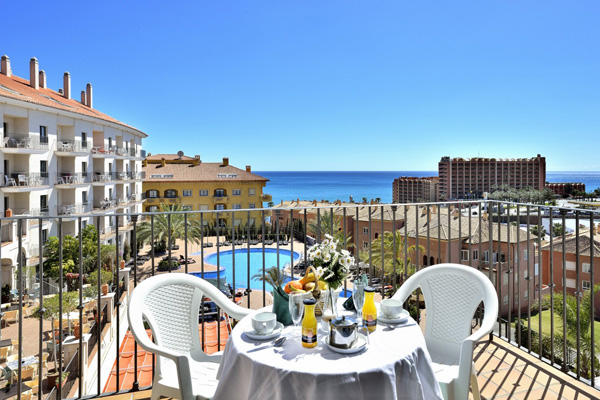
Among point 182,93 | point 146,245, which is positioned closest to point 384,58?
point 146,245

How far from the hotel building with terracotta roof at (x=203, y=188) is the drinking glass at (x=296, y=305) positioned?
40.6m

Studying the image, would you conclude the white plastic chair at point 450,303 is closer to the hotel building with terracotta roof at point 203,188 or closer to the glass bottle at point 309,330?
the glass bottle at point 309,330

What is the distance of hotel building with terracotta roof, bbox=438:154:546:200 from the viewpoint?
300 feet

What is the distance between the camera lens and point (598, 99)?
97.3 metres

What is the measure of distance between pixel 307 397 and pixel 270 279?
0.65 meters

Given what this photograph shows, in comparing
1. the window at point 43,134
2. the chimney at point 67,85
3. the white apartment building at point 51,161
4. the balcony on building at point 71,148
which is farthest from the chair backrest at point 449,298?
the chimney at point 67,85

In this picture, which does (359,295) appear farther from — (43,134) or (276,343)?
(43,134)

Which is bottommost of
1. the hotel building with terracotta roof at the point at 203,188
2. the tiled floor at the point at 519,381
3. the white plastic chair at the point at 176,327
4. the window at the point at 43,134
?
the tiled floor at the point at 519,381

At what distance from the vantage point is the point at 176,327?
2176mm

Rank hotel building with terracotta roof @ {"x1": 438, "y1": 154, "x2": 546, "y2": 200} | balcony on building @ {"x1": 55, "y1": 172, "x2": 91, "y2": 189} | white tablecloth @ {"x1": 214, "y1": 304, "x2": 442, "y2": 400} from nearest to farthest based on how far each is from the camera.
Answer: white tablecloth @ {"x1": 214, "y1": 304, "x2": 442, "y2": 400}
balcony on building @ {"x1": 55, "y1": 172, "x2": 91, "y2": 189}
hotel building with terracotta roof @ {"x1": 438, "y1": 154, "x2": 546, "y2": 200}

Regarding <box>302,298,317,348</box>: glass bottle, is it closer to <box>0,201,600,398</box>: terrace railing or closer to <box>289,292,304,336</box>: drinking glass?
<box>289,292,304,336</box>: drinking glass

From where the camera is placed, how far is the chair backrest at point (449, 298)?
7.22 feet

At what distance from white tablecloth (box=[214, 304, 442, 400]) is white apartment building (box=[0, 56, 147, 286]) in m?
20.1

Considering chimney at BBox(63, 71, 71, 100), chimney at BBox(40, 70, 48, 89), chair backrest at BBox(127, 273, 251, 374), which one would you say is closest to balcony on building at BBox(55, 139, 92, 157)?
chimney at BBox(40, 70, 48, 89)
